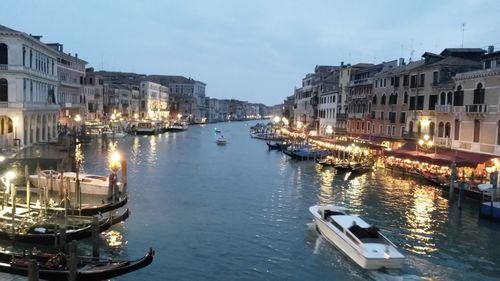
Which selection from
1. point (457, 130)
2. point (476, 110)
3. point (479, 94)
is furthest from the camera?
point (457, 130)

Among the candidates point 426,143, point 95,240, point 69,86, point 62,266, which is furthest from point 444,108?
point 69,86

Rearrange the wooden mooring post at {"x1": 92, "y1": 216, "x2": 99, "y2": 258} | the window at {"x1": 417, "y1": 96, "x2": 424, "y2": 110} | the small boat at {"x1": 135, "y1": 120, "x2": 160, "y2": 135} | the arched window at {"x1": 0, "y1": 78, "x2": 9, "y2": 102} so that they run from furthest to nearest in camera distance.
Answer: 1. the small boat at {"x1": 135, "y1": 120, "x2": 160, "y2": 135}
2. the window at {"x1": 417, "y1": 96, "x2": 424, "y2": 110}
3. the arched window at {"x1": 0, "y1": 78, "x2": 9, "y2": 102}
4. the wooden mooring post at {"x1": 92, "y1": 216, "x2": 99, "y2": 258}

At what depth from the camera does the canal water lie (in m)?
15.1

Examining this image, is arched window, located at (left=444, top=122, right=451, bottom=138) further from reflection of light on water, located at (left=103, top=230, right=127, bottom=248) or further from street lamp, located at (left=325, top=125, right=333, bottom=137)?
street lamp, located at (left=325, top=125, right=333, bottom=137)

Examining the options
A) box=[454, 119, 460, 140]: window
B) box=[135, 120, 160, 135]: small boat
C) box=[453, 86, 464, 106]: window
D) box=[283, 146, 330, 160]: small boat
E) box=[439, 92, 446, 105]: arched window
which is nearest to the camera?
box=[453, 86, 464, 106]: window

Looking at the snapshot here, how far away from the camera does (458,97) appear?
103 ft

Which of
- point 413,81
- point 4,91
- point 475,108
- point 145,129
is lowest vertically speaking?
point 145,129

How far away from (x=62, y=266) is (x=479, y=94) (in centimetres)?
2457

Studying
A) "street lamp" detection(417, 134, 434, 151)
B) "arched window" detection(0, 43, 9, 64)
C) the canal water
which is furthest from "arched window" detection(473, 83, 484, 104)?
"arched window" detection(0, 43, 9, 64)

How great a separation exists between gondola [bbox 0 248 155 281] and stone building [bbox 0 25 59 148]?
2286cm

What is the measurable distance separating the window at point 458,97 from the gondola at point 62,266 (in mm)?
23868

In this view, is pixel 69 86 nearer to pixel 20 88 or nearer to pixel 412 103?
pixel 20 88

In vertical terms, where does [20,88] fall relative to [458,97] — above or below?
below

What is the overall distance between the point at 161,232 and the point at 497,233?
12677 mm
